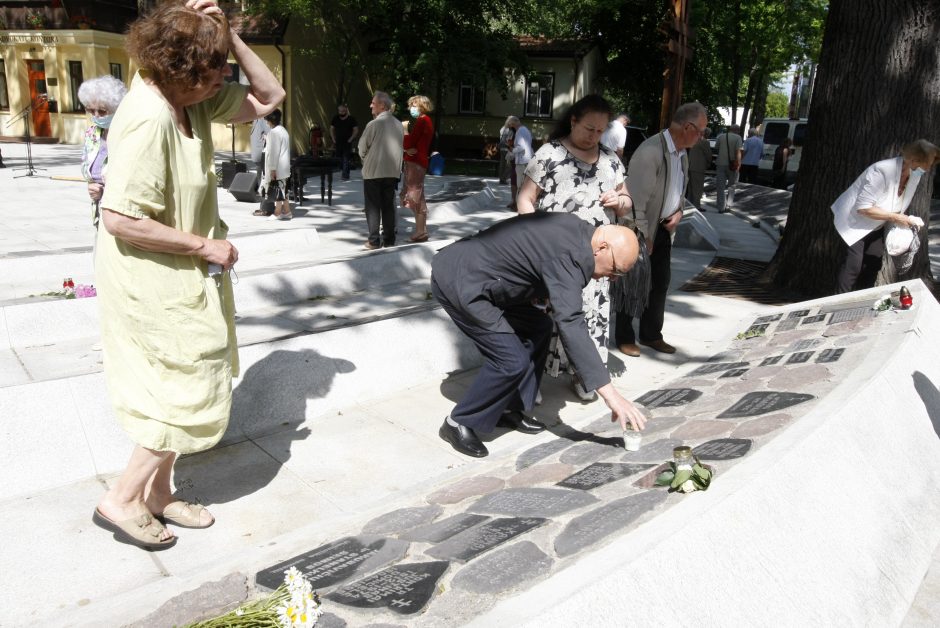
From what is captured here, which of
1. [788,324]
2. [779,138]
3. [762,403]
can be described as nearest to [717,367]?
[788,324]

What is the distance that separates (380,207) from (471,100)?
26.6m

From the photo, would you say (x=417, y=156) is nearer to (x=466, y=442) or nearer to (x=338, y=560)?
(x=466, y=442)

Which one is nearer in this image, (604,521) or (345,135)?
(604,521)

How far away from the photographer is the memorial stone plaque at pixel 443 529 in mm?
3148

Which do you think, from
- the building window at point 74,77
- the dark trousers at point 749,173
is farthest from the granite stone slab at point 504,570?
the building window at point 74,77

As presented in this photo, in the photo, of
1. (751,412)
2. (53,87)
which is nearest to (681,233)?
(751,412)

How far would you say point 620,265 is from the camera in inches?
141

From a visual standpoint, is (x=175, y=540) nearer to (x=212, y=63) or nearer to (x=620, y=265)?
(x=212, y=63)

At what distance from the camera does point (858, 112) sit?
25.9ft

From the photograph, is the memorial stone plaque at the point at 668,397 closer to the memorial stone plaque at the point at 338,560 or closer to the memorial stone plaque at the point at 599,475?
the memorial stone plaque at the point at 599,475

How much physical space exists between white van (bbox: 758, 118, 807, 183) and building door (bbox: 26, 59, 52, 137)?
2569 centimetres

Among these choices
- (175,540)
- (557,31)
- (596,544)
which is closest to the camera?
(596,544)

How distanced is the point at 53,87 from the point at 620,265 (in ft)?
104

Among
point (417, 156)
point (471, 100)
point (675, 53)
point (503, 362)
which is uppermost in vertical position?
point (675, 53)
